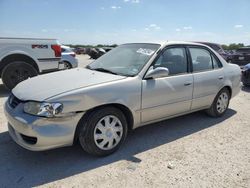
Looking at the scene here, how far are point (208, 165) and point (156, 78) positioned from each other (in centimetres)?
143

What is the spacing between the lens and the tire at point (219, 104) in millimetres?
4863

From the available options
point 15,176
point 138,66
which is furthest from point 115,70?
point 15,176

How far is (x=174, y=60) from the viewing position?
4.09m

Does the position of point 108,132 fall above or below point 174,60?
below

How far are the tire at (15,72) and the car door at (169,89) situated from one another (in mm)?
4490

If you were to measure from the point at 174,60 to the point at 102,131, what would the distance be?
5.97 feet

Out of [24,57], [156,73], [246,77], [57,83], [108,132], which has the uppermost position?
[24,57]

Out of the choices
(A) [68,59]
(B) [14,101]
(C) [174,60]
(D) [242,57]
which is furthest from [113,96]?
(D) [242,57]

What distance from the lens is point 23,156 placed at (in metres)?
3.24

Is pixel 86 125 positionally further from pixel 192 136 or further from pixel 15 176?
pixel 192 136

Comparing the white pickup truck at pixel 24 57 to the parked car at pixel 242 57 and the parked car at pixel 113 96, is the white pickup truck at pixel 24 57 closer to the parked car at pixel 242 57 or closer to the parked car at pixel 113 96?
the parked car at pixel 113 96

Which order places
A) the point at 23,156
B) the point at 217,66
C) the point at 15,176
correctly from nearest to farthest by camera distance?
the point at 15,176 < the point at 23,156 < the point at 217,66

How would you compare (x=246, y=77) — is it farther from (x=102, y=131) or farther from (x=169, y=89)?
(x=102, y=131)

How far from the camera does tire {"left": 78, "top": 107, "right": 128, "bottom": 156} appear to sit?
303 cm
